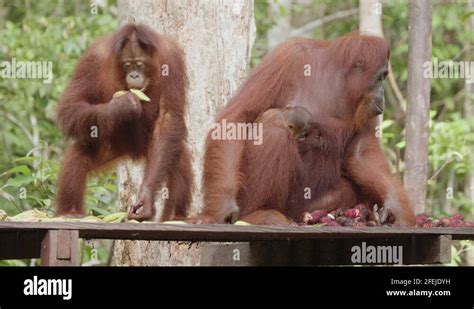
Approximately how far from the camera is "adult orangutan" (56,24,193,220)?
15.9 ft

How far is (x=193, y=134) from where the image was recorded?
569 centimetres

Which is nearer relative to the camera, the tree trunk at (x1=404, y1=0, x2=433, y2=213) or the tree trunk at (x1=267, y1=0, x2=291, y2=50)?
the tree trunk at (x1=404, y1=0, x2=433, y2=213)

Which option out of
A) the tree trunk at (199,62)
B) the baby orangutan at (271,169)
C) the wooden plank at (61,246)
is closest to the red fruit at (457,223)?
the baby orangutan at (271,169)

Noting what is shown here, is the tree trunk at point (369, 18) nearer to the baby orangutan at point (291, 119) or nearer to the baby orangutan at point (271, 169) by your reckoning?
the baby orangutan at point (291, 119)

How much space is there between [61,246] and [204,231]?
0.59 m

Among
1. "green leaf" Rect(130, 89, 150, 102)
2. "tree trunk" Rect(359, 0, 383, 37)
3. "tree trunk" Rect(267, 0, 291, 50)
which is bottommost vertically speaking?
"green leaf" Rect(130, 89, 150, 102)

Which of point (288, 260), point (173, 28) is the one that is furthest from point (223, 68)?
point (288, 260)

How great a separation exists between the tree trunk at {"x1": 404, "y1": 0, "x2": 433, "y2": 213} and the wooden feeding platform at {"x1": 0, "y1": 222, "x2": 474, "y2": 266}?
4.90ft

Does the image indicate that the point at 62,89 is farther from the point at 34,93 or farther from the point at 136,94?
the point at 136,94

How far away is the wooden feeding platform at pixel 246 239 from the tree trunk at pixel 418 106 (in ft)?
4.90

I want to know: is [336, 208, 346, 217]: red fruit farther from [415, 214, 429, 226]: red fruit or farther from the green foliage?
the green foliage

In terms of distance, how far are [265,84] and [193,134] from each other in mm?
943

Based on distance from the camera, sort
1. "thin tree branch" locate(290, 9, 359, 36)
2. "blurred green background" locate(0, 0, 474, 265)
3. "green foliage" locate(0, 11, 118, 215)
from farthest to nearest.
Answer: "thin tree branch" locate(290, 9, 359, 36), "green foliage" locate(0, 11, 118, 215), "blurred green background" locate(0, 0, 474, 265)

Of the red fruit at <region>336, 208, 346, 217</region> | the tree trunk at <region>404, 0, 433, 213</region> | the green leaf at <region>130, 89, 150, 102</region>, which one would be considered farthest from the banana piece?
the tree trunk at <region>404, 0, 433, 213</region>
